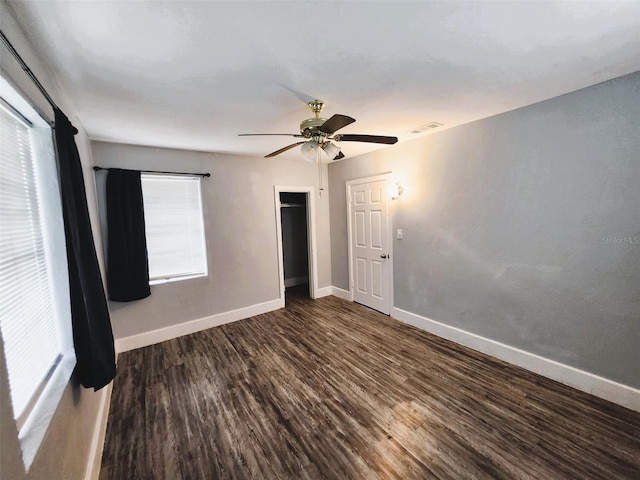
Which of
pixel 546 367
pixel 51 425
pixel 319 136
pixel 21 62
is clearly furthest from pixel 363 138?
pixel 546 367

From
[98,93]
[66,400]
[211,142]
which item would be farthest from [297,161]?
[66,400]

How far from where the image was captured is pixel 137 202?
309cm

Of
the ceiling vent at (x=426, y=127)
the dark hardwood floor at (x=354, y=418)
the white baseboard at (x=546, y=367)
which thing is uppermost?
the ceiling vent at (x=426, y=127)

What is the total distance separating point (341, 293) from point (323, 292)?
0.35m

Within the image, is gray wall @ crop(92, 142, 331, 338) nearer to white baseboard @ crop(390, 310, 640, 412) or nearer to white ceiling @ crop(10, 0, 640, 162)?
white ceiling @ crop(10, 0, 640, 162)

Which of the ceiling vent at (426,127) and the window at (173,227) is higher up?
the ceiling vent at (426,127)

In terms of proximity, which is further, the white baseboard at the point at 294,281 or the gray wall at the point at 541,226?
the white baseboard at the point at 294,281

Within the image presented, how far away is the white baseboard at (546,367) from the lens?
2.04m

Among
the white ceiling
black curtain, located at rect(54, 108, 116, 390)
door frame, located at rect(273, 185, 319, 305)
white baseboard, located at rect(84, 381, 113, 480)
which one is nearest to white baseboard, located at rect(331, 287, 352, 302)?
door frame, located at rect(273, 185, 319, 305)

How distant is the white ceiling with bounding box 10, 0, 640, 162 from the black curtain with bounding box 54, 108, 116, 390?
→ 0.48m

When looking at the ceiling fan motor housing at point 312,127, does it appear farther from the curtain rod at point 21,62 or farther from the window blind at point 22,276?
the window blind at point 22,276

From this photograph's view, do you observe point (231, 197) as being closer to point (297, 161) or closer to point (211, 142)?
point (211, 142)

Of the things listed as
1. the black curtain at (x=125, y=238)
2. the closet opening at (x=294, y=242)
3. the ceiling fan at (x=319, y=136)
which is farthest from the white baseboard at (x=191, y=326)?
the ceiling fan at (x=319, y=136)

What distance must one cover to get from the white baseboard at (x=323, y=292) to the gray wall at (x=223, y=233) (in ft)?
2.68
